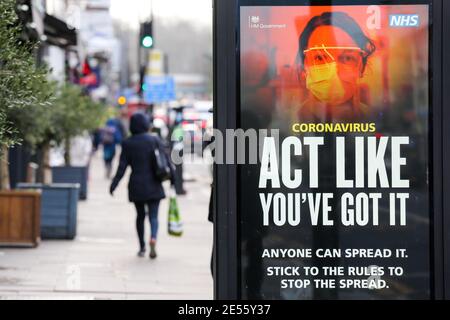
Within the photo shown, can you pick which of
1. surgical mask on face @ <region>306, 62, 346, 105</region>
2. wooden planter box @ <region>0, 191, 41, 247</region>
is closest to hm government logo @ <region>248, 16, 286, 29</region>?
surgical mask on face @ <region>306, 62, 346, 105</region>

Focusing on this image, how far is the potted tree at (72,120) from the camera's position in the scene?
16.7 meters

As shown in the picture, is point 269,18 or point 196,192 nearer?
point 269,18

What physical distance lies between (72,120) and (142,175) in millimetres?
5756

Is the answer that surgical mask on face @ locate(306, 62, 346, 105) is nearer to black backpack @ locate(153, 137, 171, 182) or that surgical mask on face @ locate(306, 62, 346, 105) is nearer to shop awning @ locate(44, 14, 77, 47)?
black backpack @ locate(153, 137, 171, 182)

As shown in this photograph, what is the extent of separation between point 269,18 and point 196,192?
20.1 m

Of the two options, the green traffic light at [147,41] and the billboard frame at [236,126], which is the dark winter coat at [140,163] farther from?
the green traffic light at [147,41]

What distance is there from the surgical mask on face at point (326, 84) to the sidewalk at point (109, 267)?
4269mm

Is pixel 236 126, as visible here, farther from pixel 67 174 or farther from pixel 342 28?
pixel 67 174

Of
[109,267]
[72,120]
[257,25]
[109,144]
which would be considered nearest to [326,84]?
[257,25]

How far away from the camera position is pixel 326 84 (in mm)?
5562

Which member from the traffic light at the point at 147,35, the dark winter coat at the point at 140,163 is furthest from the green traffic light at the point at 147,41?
the dark winter coat at the point at 140,163

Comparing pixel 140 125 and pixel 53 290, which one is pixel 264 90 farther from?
pixel 140 125

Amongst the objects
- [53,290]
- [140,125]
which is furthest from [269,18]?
[140,125]

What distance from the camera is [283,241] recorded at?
5602 mm
